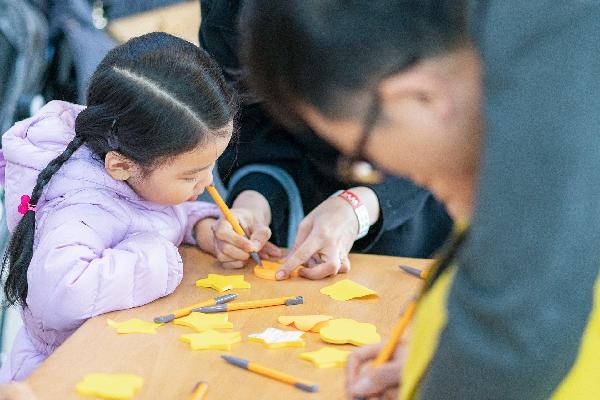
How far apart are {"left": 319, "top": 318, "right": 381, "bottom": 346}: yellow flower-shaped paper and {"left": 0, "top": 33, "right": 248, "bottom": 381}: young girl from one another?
0.27 metres

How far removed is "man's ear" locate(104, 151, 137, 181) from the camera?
129cm

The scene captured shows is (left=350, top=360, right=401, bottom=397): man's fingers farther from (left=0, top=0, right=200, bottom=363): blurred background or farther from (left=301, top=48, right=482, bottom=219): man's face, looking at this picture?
(left=0, top=0, right=200, bottom=363): blurred background

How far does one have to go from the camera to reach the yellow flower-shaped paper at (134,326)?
1.06 metres

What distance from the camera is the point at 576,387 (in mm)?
611

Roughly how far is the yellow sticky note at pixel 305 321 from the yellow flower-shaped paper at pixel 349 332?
0.01m

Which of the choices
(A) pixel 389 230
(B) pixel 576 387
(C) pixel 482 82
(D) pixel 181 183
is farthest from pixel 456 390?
(A) pixel 389 230

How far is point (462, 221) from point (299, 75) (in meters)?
0.21

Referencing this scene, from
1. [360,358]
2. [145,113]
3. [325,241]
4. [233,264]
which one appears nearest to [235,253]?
[233,264]

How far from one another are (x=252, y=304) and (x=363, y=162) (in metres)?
0.54

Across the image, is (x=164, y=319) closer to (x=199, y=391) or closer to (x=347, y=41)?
(x=199, y=391)

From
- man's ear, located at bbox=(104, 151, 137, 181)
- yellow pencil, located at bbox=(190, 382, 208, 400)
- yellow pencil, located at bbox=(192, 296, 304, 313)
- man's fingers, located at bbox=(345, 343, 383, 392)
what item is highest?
man's fingers, located at bbox=(345, 343, 383, 392)

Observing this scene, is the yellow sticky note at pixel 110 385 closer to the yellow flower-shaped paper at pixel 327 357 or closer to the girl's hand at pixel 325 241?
the yellow flower-shaped paper at pixel 327 357

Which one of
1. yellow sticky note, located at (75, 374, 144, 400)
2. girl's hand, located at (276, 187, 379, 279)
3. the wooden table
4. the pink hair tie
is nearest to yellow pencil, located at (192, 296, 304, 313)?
the wooden table

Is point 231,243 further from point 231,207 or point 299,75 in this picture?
point 299,75
